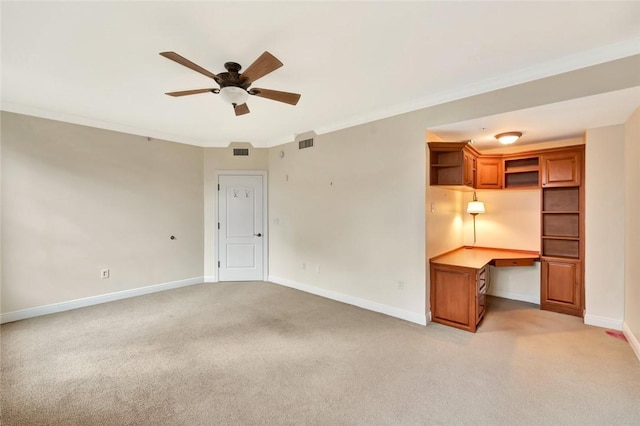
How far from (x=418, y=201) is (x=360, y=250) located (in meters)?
1.12

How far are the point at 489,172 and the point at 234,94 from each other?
151 inches

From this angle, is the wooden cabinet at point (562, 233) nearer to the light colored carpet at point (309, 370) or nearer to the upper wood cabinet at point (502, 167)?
the upper wood cabinet at point (502, 167)

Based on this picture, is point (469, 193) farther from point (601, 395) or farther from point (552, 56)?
point (601, 395)

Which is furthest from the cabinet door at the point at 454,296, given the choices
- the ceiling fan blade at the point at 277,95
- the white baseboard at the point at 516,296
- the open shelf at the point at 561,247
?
the ceiling fan blade at the point at 277,95

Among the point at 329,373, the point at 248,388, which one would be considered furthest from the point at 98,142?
the point at 329,373

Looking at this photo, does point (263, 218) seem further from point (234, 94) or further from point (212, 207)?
point (234, 94)

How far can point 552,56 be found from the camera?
2.47m

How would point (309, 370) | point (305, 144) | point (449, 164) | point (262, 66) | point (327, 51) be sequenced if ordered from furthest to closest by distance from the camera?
point (305, 144)
point (449, 164)
point (309, 370)
point (327, 51)
point (262, 66)

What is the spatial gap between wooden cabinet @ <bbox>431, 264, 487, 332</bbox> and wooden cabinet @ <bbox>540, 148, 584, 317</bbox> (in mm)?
1121

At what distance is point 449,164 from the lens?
144 inches

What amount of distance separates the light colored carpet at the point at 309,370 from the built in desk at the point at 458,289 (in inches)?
6.8

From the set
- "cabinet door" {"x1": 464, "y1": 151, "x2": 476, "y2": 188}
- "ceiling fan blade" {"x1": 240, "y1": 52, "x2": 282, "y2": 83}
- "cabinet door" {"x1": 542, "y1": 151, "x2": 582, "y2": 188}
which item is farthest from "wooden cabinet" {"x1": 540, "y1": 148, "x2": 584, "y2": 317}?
"ceiling fan blade" {"x1": 240, "y1": 52, "x2": 282, "y2": 83}

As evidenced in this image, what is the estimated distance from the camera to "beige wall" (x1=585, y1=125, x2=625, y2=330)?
3287 millimetres

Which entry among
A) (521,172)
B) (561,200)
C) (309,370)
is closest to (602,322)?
(561,200)
